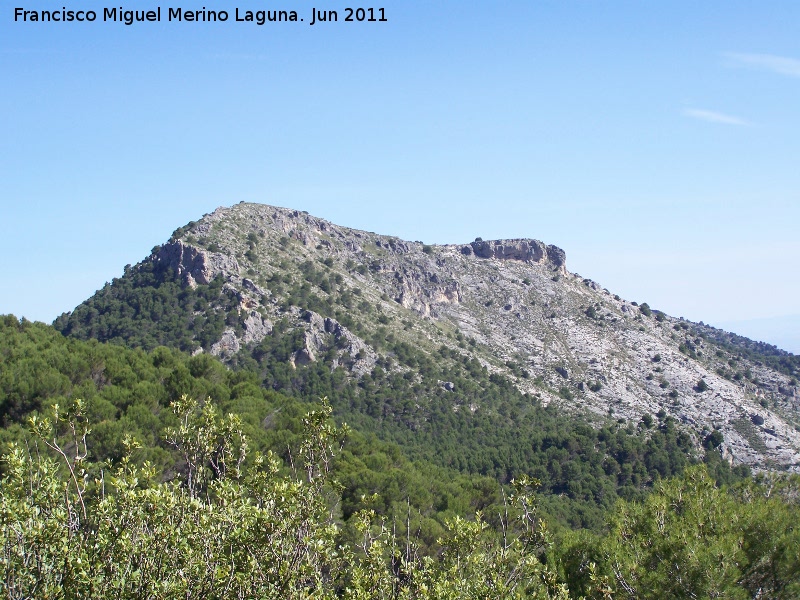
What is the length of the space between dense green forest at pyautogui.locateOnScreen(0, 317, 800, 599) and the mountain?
108 feet

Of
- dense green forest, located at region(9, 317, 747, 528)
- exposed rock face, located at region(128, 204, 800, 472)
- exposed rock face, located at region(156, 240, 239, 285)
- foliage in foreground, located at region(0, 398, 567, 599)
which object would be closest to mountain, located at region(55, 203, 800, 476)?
exposed rock face, located at region(156, 240, 239, 285)

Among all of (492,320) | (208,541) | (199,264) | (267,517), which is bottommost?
(492,320)

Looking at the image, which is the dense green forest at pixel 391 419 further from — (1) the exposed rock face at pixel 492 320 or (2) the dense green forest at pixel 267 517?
(1) the exposed rock face at pixel 492 320

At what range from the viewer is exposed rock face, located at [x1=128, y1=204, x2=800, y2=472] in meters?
78.8

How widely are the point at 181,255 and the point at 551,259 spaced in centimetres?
6845

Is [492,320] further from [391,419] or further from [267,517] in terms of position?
[267,517]

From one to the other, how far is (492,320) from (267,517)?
323 ft

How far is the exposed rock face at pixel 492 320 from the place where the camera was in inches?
3100

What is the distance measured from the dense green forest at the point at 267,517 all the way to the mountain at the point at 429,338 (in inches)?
1298

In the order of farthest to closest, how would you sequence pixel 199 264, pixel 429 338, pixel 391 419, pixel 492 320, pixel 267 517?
1. pixel 492 320
2. pixel 429 338
3. pixel 199 264
4. pixel 391 419
5. pixel 267 517

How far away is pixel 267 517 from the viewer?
288 inches

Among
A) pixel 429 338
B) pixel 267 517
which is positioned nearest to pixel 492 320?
pixel 429 338

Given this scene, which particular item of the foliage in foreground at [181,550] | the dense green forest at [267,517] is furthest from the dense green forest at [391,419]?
the foliage in foreground at [181,550]

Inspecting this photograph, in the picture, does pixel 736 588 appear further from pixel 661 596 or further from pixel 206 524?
pixel 206 524
